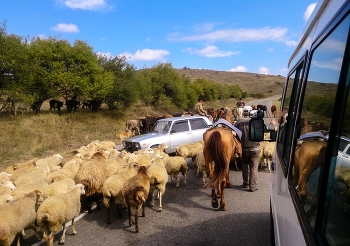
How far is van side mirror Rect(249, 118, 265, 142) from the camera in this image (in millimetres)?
4031

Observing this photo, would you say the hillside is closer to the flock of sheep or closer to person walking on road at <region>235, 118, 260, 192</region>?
person walking on road at <region>235, 118, 260, 192</region>

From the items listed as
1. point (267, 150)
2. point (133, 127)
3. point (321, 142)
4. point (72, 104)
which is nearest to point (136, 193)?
point (321, 142)

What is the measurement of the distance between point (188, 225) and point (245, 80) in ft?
490

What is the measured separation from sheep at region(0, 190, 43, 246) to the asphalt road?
738 mm

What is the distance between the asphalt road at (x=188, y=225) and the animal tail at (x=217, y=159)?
0.80 meters

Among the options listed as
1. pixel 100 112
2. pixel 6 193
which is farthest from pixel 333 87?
pixel 100 112

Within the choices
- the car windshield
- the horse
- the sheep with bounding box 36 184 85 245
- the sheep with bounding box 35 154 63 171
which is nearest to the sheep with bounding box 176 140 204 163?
the car windshield

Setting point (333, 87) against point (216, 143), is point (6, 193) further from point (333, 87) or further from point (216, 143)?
point (333, 87)

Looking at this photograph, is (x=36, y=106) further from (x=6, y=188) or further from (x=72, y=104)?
(x=6, y=188)

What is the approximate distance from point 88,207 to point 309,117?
21.4ft

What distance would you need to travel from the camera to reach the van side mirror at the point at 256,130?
4031 millimetres

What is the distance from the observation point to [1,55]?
893 inches

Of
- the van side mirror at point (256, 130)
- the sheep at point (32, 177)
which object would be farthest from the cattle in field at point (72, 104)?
the van side mirror at point (256, 130)

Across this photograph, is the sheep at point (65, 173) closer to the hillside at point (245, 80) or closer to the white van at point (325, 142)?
the white van at point (325, 142)
